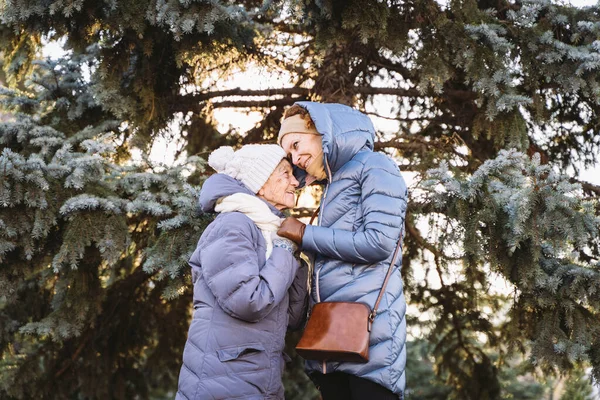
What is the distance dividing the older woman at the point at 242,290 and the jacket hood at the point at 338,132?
0.24 metres

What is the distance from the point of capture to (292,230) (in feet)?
9.22

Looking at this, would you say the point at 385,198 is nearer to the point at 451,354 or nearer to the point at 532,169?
the point at 532,169

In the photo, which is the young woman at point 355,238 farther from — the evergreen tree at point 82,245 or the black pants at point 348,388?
the evergreen tree at point 82,245

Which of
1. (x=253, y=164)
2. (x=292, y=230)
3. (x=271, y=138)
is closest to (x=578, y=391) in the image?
(x=271, y=138)

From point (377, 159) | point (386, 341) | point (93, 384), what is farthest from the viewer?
point (93, 384)

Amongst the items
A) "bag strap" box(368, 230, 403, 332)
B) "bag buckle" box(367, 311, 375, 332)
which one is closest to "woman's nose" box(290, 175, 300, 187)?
"bag strap" box(368, 230, 403, 332)

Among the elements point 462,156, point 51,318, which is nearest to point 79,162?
point 51,318

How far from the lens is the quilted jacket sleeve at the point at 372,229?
272 cm

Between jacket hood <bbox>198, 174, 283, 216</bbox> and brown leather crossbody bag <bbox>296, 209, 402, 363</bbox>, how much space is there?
555 mm

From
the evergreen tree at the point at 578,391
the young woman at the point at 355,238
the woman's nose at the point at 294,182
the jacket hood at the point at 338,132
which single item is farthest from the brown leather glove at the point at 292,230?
the evergreen tree at the point at 578,391

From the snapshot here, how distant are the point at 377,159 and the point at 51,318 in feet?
9.49

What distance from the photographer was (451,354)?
6.29 m

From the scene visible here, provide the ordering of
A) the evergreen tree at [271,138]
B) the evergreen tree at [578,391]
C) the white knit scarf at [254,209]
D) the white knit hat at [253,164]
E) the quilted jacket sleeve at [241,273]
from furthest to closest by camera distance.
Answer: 1. the evergreen tree at [578,391]
2. the evergreen tree at [271,138]
3. the white knit hat at [253,164]
4. the white knit scarf at [254,209]
5. the quilted jacket sleeve at [241,273]

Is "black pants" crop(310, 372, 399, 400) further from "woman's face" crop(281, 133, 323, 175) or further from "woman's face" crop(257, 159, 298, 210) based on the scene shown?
"woman's face" crop(281, 133, 323, 175)
